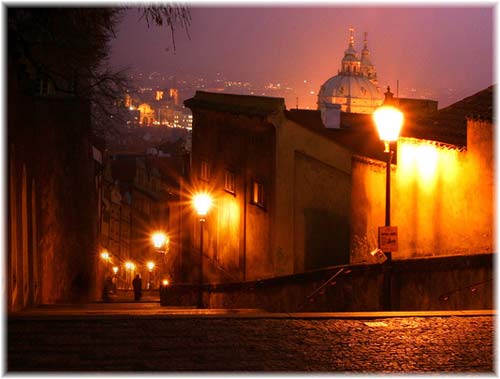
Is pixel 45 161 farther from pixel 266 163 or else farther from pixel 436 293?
pixel 436 293

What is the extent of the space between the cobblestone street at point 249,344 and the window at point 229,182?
57.0ft

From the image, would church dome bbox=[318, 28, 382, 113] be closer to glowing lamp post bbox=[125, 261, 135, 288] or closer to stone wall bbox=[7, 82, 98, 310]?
glowing lamp post bbox=[125, 261, 135, 288]

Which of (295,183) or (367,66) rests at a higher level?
(367,66)

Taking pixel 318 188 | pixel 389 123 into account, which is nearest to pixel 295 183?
pixel 318 188

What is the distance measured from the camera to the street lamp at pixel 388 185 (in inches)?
534

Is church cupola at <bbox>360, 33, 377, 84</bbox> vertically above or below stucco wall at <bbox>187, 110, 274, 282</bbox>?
above

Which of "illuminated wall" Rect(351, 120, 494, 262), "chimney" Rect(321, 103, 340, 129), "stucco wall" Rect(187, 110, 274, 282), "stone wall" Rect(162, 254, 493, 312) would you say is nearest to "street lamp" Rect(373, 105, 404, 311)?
"stone wall" Rect(162, 254, 493, 312)

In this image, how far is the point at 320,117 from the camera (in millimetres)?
33281

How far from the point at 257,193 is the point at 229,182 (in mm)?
2664

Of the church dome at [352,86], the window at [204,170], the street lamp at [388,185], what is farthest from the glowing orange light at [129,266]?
the church dome at [352,86]

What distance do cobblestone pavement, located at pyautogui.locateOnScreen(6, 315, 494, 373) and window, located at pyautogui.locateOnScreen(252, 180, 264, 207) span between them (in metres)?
15.0

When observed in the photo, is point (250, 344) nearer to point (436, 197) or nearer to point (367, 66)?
point (436, 197)

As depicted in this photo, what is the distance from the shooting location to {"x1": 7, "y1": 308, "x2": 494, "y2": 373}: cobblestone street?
28.3 feet

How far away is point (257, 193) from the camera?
2652 cm
